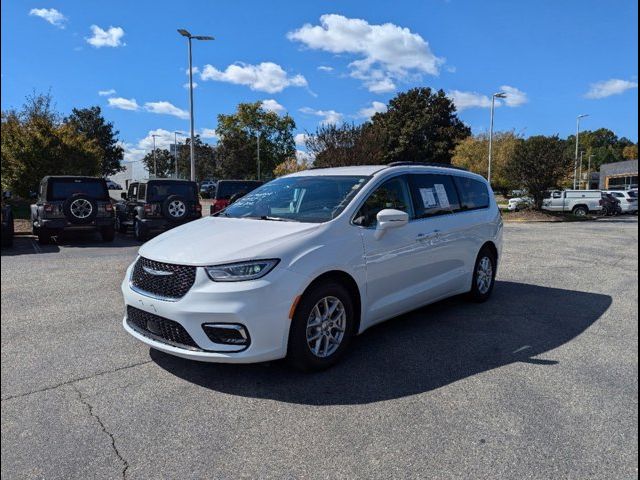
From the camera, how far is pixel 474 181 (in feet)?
21.5

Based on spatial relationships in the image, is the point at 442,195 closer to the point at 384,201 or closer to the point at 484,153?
the point at 384,201

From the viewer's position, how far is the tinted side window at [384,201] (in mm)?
4406

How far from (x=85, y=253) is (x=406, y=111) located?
4616cm

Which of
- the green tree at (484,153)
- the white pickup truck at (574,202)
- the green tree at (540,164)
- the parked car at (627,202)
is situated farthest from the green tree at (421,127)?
the green tree at (540,164)

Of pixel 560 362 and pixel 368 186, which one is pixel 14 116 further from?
pixel 560 362

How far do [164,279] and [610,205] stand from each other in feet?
108

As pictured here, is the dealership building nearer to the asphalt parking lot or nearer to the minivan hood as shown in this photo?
the asphalt parking lot

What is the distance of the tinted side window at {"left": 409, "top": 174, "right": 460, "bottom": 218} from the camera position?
16.9 feet

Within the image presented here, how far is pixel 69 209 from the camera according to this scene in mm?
11555

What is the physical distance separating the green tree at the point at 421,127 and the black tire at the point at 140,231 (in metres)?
39.1

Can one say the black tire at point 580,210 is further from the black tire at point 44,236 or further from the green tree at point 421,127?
the black tire at point 44,236

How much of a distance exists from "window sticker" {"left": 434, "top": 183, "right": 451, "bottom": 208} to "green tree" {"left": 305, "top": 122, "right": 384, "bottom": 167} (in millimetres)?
20526

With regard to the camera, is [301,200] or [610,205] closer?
[301,200]

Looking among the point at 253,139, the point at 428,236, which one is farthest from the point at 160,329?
the point at 253,139
